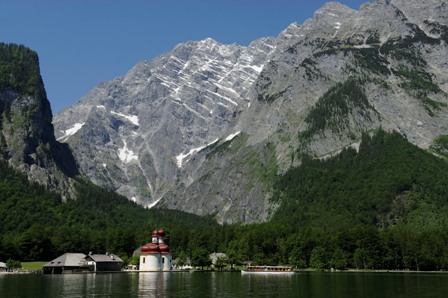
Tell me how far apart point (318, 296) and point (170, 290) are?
100 ft

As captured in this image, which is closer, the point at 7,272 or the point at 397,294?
the point at 397,294

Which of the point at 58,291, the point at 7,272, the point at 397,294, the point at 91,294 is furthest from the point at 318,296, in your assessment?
the point at 7,272

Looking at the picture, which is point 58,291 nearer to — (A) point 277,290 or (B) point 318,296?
(A) point 277,290

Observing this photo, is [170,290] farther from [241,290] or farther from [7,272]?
[7,272]

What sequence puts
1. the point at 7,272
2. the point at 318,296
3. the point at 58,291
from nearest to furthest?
the point at 318,296 → the point at 58,291 → the point at 7,272

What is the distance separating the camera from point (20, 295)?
101m

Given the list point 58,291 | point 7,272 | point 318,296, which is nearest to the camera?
point 318,296

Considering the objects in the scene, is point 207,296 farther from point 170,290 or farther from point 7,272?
point 7,272

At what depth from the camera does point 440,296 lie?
99938 millimetres

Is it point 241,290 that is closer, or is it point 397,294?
point 397,294

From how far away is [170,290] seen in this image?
115m

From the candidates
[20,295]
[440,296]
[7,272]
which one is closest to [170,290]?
[20,295]

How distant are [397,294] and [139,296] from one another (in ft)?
147

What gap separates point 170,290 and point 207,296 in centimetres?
1700
